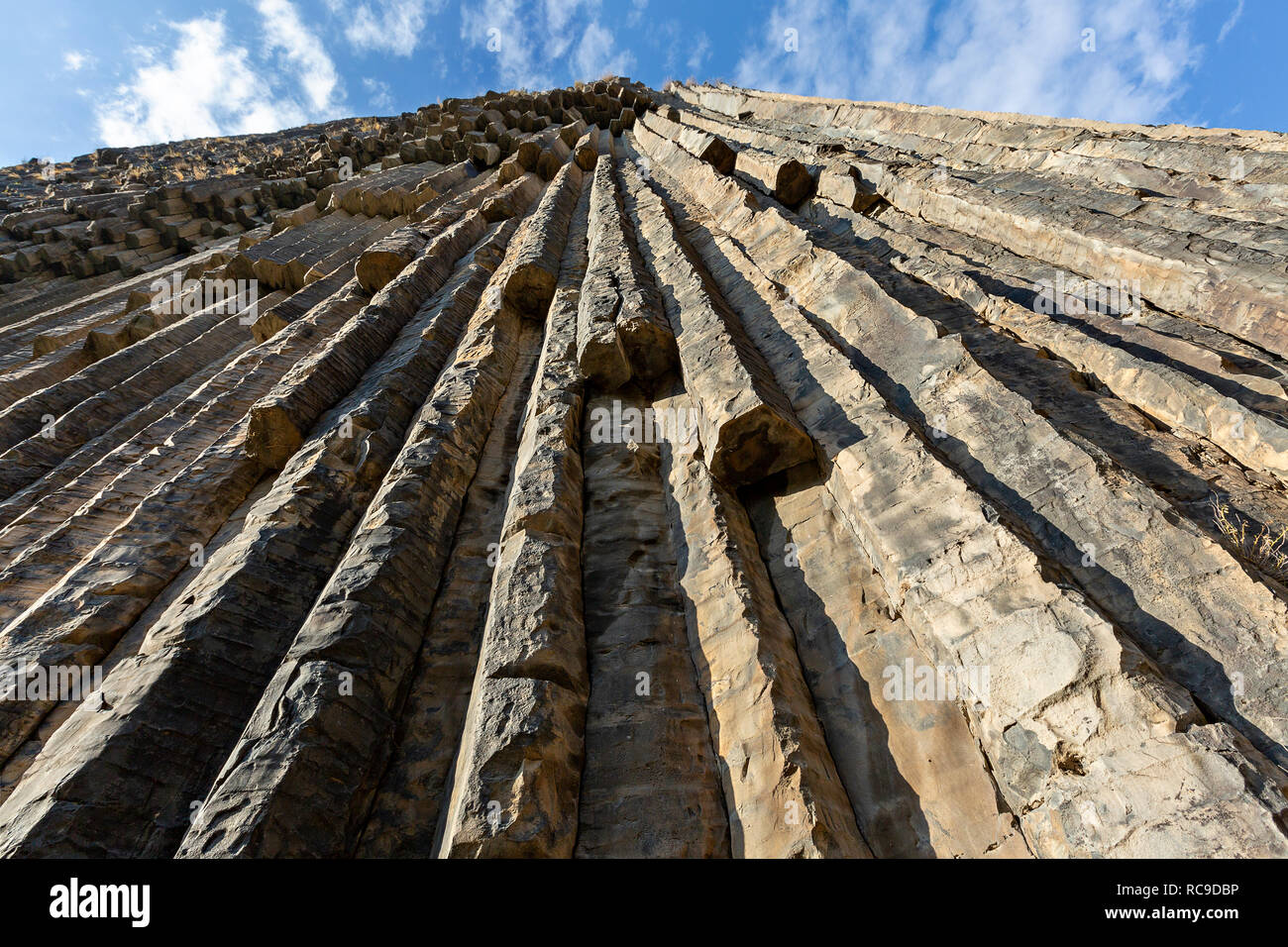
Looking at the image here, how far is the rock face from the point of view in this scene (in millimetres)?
2781

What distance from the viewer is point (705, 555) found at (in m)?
4.29

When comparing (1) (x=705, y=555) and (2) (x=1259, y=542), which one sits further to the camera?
(1) (x=705, y=555)

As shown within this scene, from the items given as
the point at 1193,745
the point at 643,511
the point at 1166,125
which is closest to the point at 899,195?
the point at 1166,125

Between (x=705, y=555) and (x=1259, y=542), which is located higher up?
(x=705, y=555)

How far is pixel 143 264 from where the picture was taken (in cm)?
1770

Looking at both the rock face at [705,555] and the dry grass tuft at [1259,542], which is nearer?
the rock face at [705,555]

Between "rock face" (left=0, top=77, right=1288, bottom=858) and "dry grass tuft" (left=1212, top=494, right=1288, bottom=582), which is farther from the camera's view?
"dry grass tuft" (left=1212, top=494, right=1288, bottom=582)

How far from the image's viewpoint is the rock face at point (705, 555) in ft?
9.12
